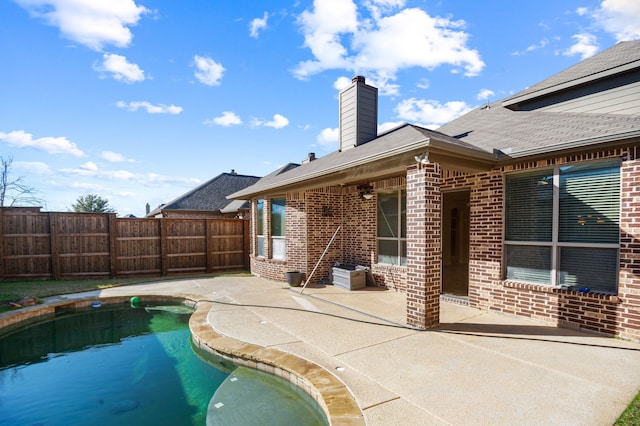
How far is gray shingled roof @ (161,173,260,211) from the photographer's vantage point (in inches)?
660

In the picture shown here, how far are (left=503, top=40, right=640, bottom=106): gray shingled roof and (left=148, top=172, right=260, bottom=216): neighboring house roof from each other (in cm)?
1167

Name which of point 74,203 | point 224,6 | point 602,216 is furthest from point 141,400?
point 74,203

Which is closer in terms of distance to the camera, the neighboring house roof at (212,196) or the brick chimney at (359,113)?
the brick chimney at (359,113)

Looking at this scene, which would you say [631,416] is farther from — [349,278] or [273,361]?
[349,278]

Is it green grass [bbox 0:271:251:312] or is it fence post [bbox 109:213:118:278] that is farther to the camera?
fence post [bbox 109:213:118:278]

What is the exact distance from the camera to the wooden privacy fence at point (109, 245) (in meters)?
9.72

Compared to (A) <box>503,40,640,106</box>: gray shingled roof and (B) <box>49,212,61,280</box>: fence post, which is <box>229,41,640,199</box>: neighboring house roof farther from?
(B) <box>49,212,61,280</box>: fence post

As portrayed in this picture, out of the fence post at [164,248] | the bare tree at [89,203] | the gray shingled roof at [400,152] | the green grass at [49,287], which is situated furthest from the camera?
the bare tree at [89,203]

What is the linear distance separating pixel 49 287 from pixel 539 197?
12411 millimetres

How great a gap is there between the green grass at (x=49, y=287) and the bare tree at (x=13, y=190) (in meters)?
14.4

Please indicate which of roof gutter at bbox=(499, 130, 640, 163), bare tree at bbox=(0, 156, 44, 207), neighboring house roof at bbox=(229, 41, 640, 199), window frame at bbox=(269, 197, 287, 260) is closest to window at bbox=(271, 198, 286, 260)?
window frame at bbox=(269, 197, 287, 260)

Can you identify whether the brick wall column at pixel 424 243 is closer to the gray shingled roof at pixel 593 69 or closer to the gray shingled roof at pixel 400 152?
the gray shingled roof at pixel 400 152

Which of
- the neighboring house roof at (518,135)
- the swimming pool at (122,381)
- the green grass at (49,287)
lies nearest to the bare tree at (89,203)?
the green grass at (49,287)

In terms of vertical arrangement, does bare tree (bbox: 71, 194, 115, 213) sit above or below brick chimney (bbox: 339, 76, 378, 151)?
below
